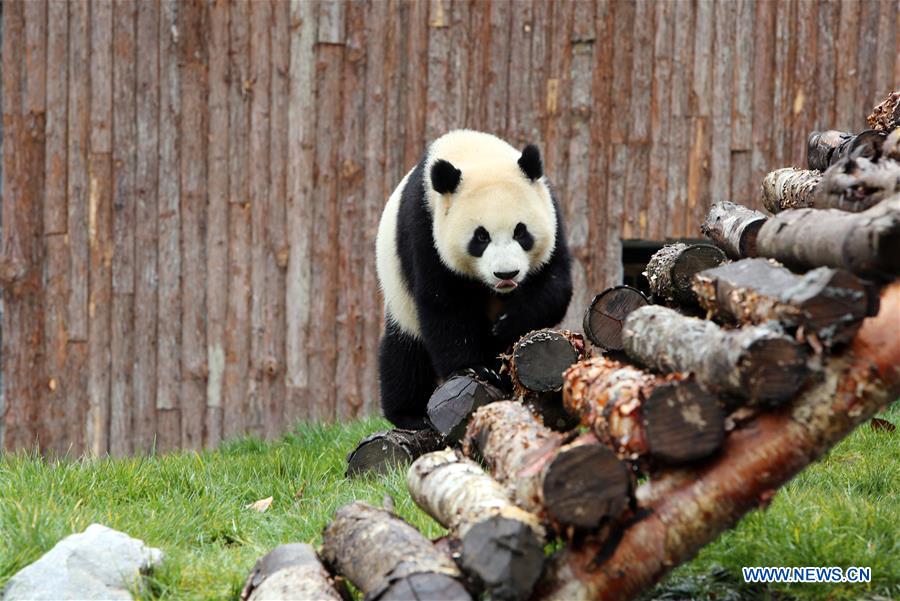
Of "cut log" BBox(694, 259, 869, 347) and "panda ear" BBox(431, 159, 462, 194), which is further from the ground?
"panda ear" BBox(431, 159, 462, 194)

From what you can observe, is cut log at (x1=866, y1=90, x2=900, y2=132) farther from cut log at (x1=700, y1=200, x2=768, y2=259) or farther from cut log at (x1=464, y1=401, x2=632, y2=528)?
cut log at (x1=464, y1=401, x2=632, y2=528)

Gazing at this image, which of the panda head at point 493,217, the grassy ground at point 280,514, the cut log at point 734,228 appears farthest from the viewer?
the panda head at point 493,217

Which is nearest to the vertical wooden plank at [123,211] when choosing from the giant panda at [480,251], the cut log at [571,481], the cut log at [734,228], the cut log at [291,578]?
the giant panda at [480,251]

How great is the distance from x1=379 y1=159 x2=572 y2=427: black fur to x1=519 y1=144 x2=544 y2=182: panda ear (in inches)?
12.6

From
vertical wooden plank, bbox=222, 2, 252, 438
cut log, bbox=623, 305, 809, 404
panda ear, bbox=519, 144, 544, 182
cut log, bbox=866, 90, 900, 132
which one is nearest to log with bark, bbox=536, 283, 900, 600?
cut log, bbox=623, 305, 809, 404

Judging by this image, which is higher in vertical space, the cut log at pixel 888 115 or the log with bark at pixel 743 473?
the cut log at pixel 888 115

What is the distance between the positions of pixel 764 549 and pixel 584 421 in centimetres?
75

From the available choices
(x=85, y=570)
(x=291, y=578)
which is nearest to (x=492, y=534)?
(x=291, y=578)

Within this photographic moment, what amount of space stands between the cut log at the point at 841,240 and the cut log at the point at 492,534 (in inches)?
46.1

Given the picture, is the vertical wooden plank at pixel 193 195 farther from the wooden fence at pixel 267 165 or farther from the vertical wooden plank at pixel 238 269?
the vertical wooden plank at pixel 238 269

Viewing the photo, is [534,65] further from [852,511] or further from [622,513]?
[622,513]

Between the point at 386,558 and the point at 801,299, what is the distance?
1415 millimetres

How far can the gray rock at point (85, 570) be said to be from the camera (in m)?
3.21

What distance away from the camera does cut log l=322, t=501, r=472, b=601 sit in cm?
294
